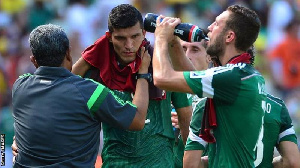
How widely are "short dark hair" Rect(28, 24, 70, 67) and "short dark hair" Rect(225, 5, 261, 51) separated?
1.21 metres

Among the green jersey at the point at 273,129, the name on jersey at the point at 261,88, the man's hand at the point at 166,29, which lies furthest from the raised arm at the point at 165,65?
the green jersey at the point at 273,129

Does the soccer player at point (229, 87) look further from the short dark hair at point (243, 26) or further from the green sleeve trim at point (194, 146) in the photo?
the green sleeve trim at point (194, 146)

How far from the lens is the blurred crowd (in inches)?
473

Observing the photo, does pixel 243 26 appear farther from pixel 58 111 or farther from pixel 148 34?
pixel 148 34

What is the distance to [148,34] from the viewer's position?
470 inches

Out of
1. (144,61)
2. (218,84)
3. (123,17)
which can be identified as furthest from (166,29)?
(123,17)

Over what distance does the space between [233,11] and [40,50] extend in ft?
4.68

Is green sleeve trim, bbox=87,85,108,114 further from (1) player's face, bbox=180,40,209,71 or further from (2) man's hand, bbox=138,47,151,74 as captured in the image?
(1) player's face, bbox=180,40,209,71

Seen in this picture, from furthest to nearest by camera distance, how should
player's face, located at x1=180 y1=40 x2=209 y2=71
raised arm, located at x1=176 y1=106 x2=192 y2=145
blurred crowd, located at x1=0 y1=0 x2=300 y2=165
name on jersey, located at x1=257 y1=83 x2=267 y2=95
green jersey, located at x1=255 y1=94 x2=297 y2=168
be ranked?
blurred crowd, located at x1=0 y1=0 x2=300 y2=165 → player's face, located at x1=180 y1=40 x2=209 y2=71 → raised arm, located at x1=176 y1=106 x2=192 y2=145 → green jersey, located at x1=255 y1=94 x2=297 y2=168 → name on jersey, located at x1=257 y1=83 x2=267 y2=95

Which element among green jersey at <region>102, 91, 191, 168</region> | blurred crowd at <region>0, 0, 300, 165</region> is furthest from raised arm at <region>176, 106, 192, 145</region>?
blurred crowd at <region>0, 0, 300, 165</region>

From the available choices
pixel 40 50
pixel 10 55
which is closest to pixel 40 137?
pixel 40 50

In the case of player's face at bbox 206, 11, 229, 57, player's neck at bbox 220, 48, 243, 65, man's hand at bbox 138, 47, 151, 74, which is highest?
player's face at bbox 206, 11, 229, 57

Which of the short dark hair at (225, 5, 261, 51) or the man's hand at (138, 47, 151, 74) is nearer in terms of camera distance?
the short dark hair at (225, 5, 261, 51)

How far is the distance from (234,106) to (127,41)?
1.23 meters
